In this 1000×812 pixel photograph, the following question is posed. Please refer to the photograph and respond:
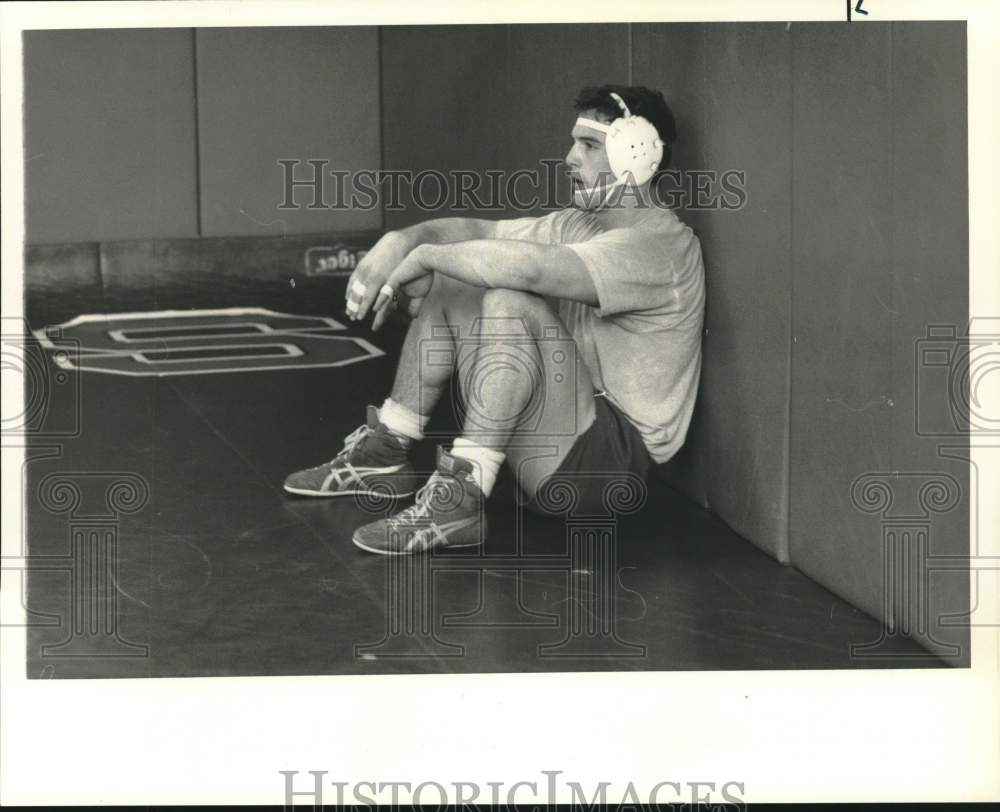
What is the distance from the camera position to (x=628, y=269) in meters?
3.31

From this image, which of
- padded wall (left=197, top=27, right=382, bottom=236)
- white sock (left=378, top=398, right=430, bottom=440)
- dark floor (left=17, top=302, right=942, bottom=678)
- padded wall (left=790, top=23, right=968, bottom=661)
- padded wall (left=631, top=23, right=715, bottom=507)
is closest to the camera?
padded wall (left=790, top=23, right=968, bottom=661)

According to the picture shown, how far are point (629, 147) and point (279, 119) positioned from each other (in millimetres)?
760

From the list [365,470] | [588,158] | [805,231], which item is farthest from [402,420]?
[805,231]

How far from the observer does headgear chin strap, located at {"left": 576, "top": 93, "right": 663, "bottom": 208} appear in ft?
10.9

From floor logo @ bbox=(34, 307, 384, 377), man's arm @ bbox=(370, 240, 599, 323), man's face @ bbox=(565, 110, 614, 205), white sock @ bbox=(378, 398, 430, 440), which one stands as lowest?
white sock @ bbox=(378, 398, 430, 440)

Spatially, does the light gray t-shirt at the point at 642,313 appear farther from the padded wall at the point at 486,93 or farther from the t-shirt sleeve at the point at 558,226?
the padded wall at the point at 486,93

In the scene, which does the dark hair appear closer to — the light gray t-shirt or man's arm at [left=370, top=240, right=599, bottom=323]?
the light gray t-shirt

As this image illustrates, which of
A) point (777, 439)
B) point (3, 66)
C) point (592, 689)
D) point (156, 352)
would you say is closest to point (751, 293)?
point (777, 439)

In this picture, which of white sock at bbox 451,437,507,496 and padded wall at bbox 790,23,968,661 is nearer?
padded wall at bbox 790,23,968,661

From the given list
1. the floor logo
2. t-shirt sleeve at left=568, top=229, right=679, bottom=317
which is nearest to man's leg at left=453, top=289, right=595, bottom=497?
t-shirt sleeve at left=568, top=229, right=679, bottom=317

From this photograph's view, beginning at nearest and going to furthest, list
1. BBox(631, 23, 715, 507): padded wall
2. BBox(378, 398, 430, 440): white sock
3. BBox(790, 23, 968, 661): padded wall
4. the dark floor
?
1. BBox(790, 23, 968, 661): padded wall
2. the dark floor
3. BBox(631, 23, 715, 507): padded wall
4. BBox(378, 398, 430, 440): white sock

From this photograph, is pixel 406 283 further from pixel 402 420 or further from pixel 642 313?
pixel 642 313

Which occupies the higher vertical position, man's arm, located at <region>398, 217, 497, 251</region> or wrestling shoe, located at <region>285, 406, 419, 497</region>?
man's arm, located at <region>398, 217, 497, 251</region>

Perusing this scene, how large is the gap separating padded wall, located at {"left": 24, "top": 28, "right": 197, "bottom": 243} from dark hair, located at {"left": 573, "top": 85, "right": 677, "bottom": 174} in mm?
810
